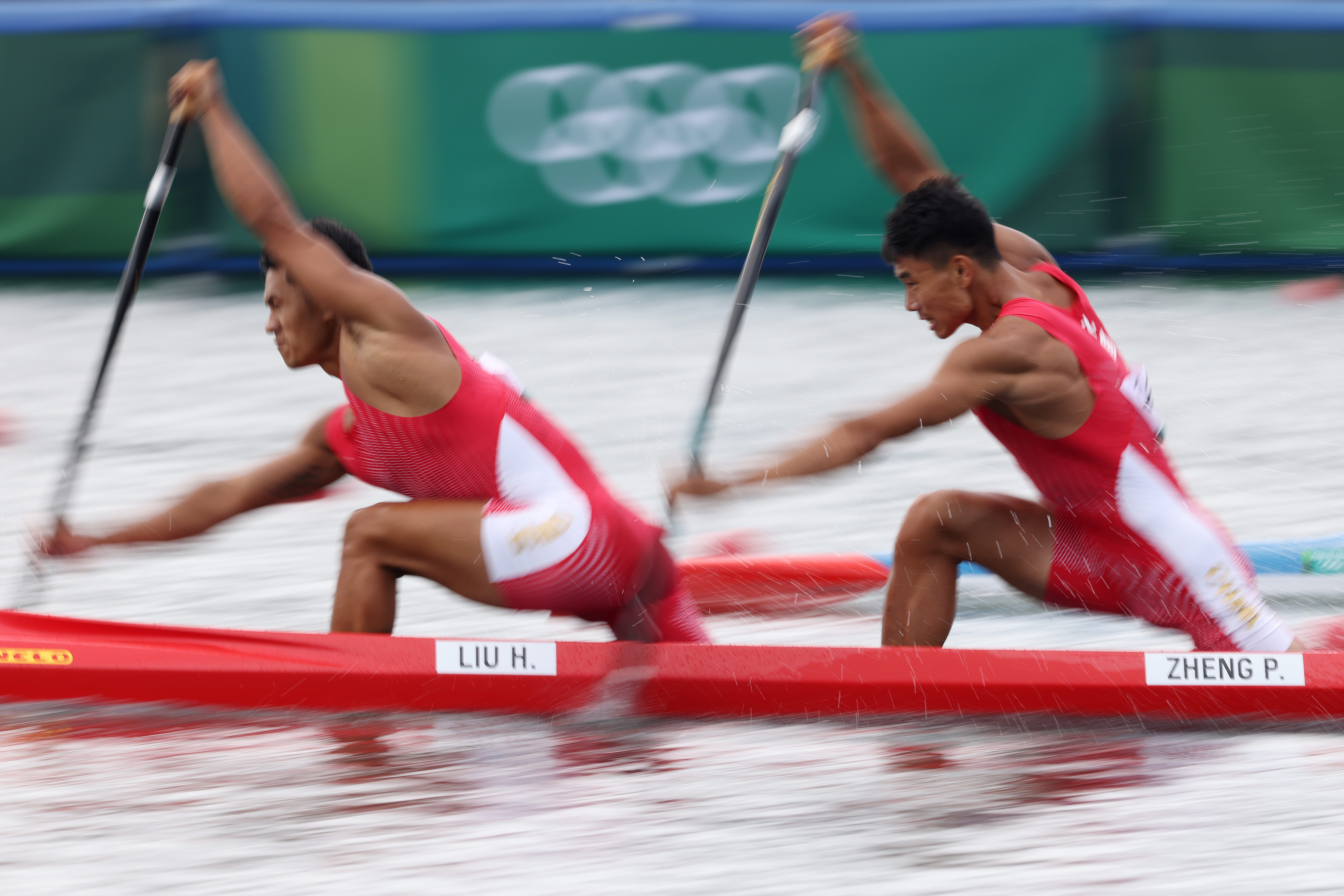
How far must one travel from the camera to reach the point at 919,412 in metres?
3.81

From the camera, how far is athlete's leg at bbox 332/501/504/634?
3840 millimetres

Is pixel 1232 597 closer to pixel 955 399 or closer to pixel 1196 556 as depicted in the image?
pixel 1196 556

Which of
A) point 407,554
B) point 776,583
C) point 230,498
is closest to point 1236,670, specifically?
point 776,583

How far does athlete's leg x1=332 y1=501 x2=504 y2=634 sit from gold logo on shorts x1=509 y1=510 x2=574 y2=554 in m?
0.08

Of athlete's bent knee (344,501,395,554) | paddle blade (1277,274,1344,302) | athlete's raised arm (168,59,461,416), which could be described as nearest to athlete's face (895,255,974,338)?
athlete's raised arm (168,59,461,416)

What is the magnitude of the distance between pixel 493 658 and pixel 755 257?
1.38m

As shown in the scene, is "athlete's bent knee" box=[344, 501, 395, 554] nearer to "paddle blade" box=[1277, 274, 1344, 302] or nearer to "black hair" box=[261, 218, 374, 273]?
"black hair" box=[261, 218, 374, 273]

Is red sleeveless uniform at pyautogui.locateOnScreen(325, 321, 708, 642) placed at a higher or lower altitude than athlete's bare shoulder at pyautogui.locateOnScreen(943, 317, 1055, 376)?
lower

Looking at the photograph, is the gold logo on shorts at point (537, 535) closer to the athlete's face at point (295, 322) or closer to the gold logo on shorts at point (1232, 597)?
the athlete's face at point (295, 322)

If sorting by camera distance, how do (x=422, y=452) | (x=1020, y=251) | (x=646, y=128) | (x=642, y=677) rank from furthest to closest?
1. (x=646, y=128)
2. (x=1020, y=251)
3. (x=642, y=677)
4. (x=422, y=452)

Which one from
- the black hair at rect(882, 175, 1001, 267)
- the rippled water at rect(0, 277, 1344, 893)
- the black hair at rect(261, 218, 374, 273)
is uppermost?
the black hair at rect(261, 218, 374, 273)

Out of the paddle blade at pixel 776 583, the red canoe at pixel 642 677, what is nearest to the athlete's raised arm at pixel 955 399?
the red canoe at pixel 642 677

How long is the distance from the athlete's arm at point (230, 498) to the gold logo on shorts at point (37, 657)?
0.86ft

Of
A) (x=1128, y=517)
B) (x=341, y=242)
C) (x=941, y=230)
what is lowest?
(x=1128, y=517)
